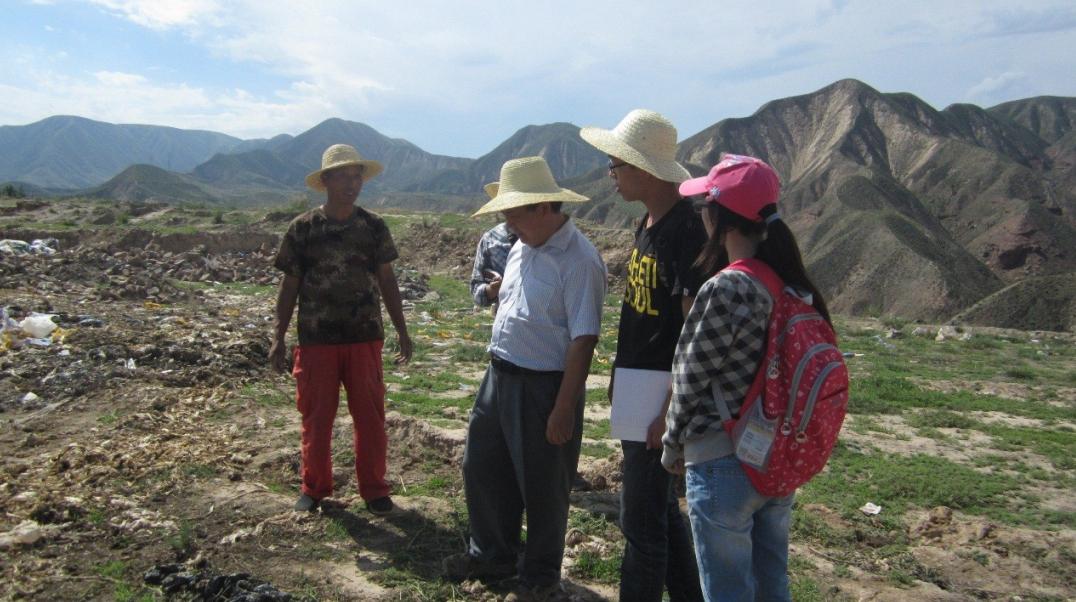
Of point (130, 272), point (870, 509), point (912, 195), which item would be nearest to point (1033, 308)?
point (870, 509)

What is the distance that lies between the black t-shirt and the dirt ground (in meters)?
1.31

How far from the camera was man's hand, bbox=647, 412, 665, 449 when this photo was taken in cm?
246

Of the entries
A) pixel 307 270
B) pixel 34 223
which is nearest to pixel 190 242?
pixel 34 223

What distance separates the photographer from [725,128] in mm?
77750

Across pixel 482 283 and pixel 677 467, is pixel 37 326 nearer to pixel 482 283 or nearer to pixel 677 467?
pixel 482 283

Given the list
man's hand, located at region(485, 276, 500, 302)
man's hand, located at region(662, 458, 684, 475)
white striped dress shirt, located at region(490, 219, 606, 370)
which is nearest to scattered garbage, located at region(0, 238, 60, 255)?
man's hand, located at region(485, 276, 500, 302)

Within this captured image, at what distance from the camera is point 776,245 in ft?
6.95

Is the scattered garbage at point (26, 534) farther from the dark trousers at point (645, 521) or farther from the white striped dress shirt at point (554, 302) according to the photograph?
the dark trousers at point (645, 521)

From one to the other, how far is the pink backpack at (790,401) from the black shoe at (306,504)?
8.70ft

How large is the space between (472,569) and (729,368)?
1.74 meters

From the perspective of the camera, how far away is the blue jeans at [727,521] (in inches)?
82.1

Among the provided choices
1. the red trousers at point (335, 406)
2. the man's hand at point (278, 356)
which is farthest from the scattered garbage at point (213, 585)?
the man's hand at point (278, 356)

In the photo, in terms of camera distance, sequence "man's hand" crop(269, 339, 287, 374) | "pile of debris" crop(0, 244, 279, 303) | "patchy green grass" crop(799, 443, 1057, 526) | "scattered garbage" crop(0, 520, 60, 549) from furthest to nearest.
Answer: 1. "pile of debris" crop(0, 244, 279, 303)
2. "patchy green grass" crop(799, 443, 1057, 526)
3. "man's hand" crop(269, 339, 287, 374)
4. "scattered garbage" crop(0, 520, 60, 549)

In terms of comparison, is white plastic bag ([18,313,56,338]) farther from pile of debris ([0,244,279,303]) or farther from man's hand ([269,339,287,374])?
man's hand ([269,339,287,374])
